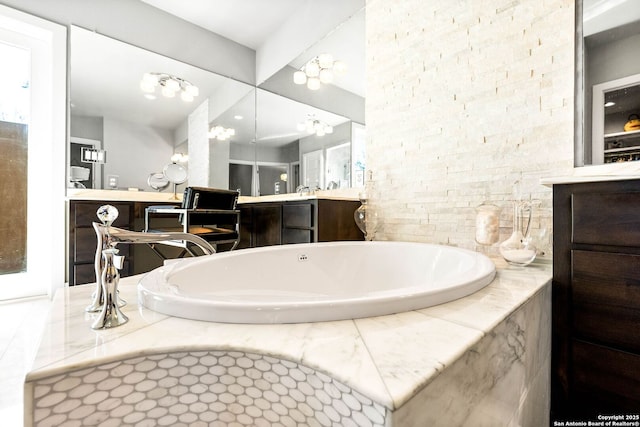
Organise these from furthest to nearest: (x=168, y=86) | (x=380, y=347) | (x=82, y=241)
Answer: (x=168, y=86) < (x=82, y=241) < (x=380, y=347)

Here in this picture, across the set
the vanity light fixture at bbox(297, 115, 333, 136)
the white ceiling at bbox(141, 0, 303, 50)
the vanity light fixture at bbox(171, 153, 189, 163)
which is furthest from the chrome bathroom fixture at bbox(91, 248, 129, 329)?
the white ceiling at bbox(141, 0, 303, 50)

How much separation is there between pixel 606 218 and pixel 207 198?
7.05ft

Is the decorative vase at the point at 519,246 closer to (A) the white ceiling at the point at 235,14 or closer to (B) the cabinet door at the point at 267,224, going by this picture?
(B) the cabinet door at the point at 267,224

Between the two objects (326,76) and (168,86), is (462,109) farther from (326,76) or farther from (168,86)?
(168,86)

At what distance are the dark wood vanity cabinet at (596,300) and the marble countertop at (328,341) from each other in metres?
0.47

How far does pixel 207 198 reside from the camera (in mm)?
2148

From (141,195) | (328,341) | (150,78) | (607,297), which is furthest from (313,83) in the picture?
(328,341)

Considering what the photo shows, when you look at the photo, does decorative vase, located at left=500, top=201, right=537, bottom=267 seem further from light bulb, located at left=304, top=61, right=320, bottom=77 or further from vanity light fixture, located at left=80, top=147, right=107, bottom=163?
vanity light fixture, located at left=80, top=147, right=107, bottom=163

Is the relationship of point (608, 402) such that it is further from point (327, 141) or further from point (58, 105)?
point (58, 105)

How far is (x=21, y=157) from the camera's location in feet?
7.71

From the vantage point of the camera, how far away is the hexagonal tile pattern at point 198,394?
17.1 inches

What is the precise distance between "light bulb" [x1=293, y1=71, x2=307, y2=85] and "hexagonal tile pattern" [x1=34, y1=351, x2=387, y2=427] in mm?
2832

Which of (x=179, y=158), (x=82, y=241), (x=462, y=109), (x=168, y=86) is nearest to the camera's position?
(x=462, y=109)

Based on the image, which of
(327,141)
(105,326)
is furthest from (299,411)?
(327,141)
